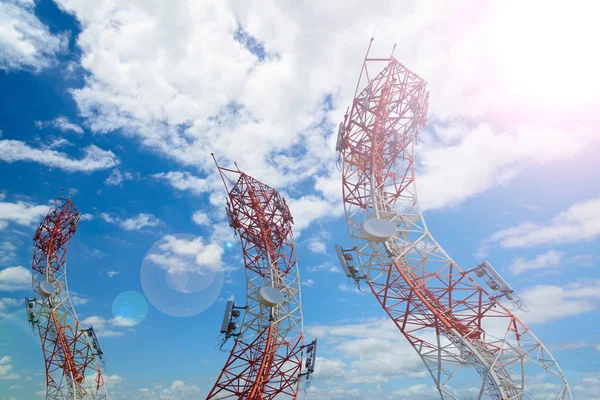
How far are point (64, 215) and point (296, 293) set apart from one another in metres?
33.7

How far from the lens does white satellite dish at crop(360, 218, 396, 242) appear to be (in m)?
27.7

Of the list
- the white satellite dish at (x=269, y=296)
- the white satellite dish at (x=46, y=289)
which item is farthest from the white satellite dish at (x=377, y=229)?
the white satellite dish at (x=46, y=289)

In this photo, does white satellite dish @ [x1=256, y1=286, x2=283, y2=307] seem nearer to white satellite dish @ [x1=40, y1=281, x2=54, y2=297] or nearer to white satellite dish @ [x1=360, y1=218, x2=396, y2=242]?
white satellite dish @ [x1=360, y1=218, x2=396, y2=242]

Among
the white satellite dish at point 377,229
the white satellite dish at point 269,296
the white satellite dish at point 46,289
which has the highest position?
the white satellite dish at point 46,289

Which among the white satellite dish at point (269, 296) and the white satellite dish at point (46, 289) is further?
the white satellite dish at point (46, 289)

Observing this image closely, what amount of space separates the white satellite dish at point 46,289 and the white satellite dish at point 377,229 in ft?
132

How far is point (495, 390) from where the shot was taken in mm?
23906

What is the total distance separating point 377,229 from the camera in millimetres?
27906

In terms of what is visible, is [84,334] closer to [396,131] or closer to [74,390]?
[74,390]

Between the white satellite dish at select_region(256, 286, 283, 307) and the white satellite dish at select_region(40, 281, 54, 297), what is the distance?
27.5 metres

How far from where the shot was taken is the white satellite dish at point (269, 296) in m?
37.2

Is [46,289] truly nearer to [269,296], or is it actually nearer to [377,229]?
[269,296]

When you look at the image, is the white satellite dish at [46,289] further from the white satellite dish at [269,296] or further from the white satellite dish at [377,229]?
the white satellite dish at [377,229]

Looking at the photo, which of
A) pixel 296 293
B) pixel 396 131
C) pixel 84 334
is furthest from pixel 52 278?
pixel 396 131
